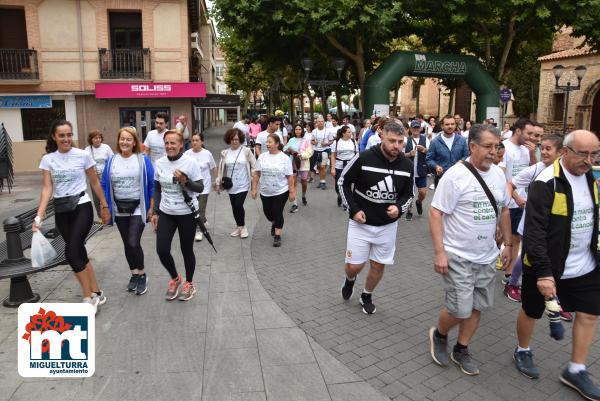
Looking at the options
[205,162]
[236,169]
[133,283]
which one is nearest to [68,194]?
[133,283]

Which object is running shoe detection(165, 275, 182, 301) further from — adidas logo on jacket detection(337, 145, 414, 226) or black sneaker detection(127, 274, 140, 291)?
adidas logo on jacket detection(337, 145, 414, 226)

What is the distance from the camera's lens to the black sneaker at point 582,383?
3371 mm

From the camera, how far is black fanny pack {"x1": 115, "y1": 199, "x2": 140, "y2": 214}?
5.15m

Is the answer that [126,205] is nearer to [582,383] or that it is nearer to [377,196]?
[377,196]

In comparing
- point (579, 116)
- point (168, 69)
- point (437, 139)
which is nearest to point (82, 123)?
point (168, 69)

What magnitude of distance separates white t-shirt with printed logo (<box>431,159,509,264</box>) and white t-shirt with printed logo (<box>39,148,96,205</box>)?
3.33 meters

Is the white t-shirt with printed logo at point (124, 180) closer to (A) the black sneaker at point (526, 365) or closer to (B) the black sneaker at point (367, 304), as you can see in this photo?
(B) the black sneaker at point (367, 304)

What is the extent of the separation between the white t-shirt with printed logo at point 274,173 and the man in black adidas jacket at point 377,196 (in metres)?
2.90

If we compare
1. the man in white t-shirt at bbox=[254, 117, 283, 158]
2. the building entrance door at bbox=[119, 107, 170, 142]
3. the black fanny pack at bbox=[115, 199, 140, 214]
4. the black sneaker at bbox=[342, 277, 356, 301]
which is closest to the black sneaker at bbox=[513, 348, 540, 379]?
the black sneaker at bbox=[342, 277, 356, 301]

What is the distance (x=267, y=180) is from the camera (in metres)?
7.53

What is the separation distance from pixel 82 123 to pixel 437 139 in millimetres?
14849

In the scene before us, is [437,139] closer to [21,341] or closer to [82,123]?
[21,341]

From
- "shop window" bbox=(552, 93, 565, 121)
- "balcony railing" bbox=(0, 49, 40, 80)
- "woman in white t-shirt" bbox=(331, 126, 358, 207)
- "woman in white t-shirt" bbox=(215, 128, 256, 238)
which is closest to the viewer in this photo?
"woman in white t-shirt" bbox=(215, 128, 256, 238)

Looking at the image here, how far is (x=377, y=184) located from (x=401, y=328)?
4.45 feet
